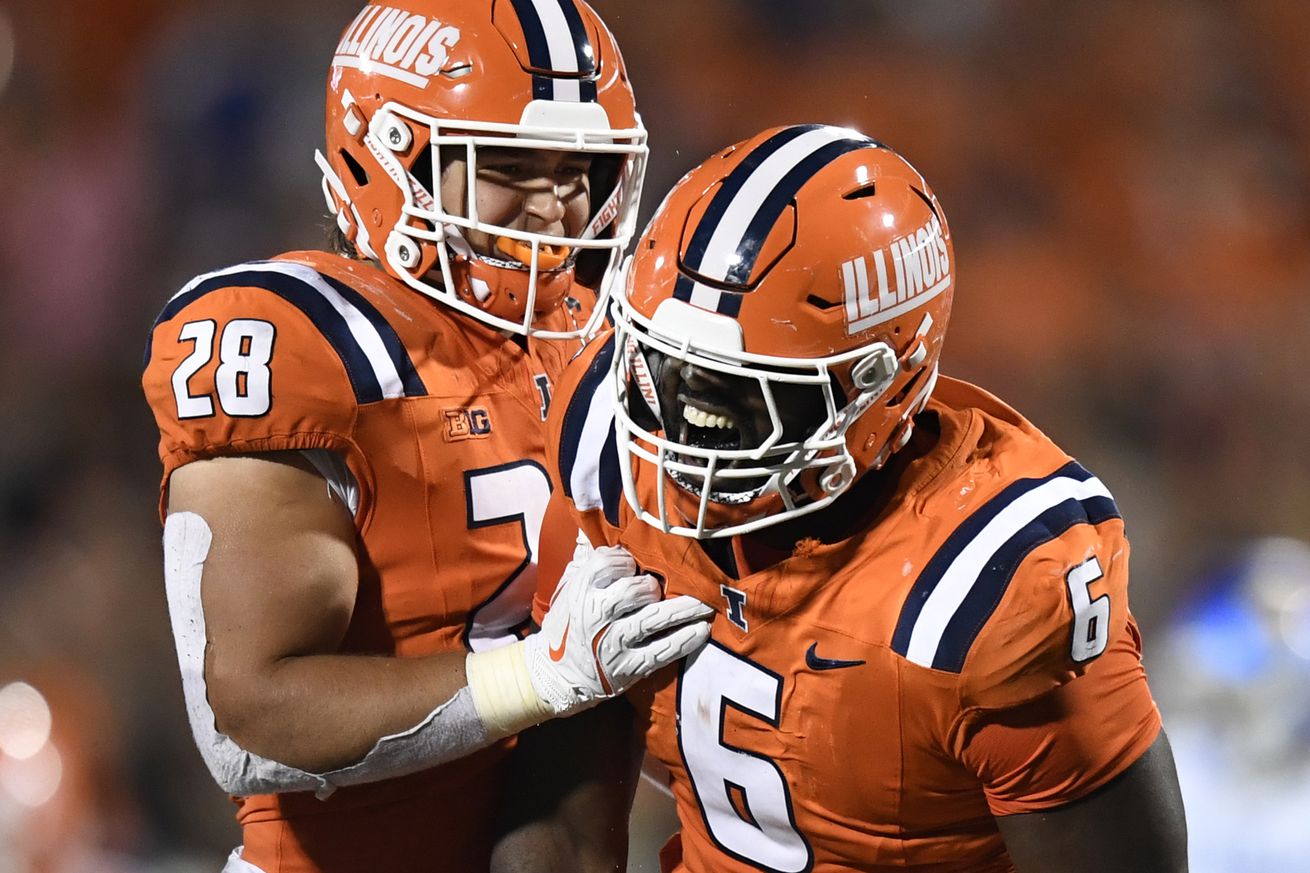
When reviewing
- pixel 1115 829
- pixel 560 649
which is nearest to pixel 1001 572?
pixel 1115 829

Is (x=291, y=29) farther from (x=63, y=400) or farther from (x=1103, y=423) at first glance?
(x=1103, y=423)

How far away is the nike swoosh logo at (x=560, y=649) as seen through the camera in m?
1.60

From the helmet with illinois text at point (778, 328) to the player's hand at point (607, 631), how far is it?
12cm

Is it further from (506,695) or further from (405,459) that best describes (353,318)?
(506,695)

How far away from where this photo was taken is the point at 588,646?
1.56 metres

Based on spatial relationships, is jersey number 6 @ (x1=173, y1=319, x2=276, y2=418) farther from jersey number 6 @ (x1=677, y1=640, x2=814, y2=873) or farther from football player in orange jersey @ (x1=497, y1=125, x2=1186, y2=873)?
jersey number 6 @ (x1=677, y1=640, x2=814, y2=873)

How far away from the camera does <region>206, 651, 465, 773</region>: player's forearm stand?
5.38 ft

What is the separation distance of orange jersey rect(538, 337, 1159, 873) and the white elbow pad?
0.85 feet

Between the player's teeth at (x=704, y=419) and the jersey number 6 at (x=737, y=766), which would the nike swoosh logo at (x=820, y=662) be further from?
the player's teeth at (x=704, y=419)

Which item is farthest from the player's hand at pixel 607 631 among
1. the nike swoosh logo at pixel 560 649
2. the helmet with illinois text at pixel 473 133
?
the helmet with illinois text at pixel 473 133

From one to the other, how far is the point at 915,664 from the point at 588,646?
0.40m

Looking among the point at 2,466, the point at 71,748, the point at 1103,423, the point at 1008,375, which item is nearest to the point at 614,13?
the point at 1008,375

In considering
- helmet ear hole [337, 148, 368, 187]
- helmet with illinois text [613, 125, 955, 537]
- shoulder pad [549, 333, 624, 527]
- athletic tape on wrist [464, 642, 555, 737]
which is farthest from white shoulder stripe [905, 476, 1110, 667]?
helmet ear hole [337, 148, 368, 187]

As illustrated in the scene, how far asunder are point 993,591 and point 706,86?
9.55 feet
